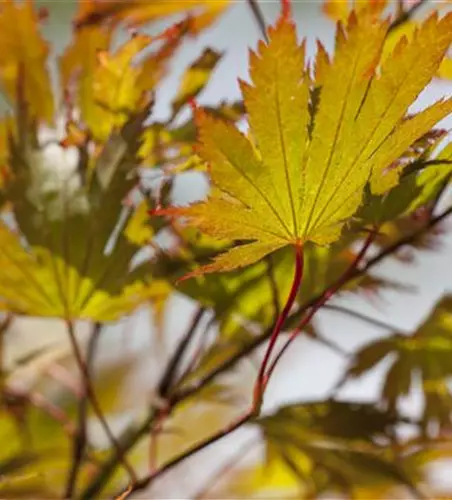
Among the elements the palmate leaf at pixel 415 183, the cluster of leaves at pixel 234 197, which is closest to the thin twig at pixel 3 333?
the cluster of leaves at pixel 234 197

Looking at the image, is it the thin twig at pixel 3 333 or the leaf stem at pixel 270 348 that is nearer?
the leaf stem at pixel 270 348

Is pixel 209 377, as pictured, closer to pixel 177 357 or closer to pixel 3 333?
pixel 177 357

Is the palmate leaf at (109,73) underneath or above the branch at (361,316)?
above

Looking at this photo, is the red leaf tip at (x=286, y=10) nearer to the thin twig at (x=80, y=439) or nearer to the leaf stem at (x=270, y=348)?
the leaf stem at (x=270, y=348)

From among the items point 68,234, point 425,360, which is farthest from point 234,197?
point 425,360

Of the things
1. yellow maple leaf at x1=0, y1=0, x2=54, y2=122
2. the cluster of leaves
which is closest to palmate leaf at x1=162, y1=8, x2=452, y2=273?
the cluster of leaves

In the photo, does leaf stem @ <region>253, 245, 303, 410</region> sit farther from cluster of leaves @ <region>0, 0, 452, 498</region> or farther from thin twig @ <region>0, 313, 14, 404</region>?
thin twig @ <region>0, 313, 14, 404</region>
